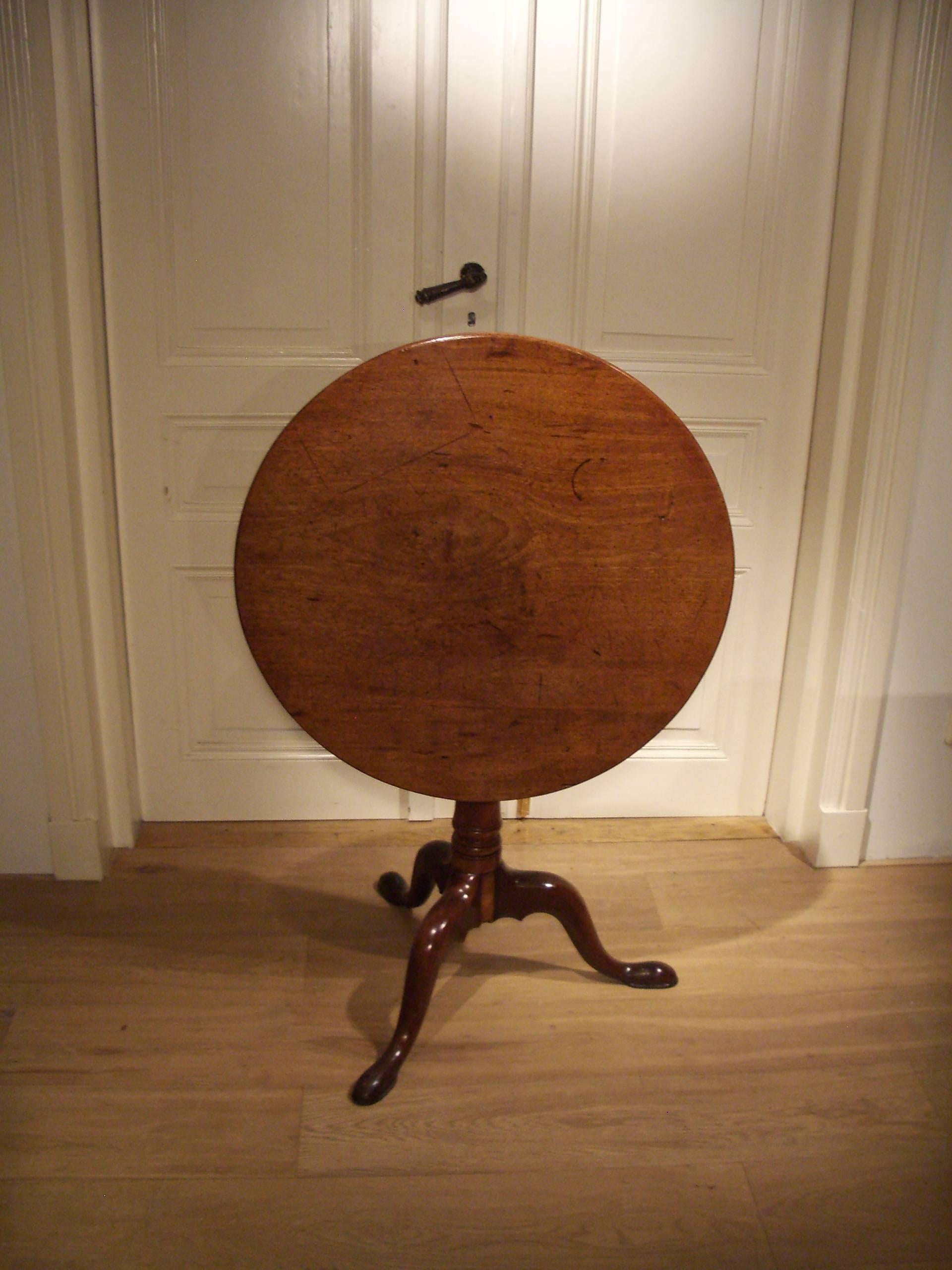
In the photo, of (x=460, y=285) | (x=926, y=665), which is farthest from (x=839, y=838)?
(x=460, y=285)

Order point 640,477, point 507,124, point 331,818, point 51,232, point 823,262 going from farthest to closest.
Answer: point 331,818 < point 823,262 < point 507,124 < point 51,232 < point 640,477

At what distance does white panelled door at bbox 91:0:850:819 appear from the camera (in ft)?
5.85

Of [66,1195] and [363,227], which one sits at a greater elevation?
[363,227]

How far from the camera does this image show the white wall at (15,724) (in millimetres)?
1797

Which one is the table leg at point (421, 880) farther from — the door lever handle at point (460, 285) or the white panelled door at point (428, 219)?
the door lever handle at point (460, 285)

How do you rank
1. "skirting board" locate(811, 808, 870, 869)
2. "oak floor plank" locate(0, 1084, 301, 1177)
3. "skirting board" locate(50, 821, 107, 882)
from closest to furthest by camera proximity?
"oak floor plank" locate(0, 1084, 301, 1177) → "skirting board" locate(50, 821, 107, 882) → "skirting board" locate(811, 808, 870, 869)

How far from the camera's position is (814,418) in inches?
79.6

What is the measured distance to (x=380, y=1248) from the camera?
1.18 metres

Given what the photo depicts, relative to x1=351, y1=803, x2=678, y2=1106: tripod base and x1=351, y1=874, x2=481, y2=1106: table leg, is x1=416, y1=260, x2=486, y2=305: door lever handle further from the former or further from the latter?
x1=351, y1=874, x2=481, y2=1106: table leg

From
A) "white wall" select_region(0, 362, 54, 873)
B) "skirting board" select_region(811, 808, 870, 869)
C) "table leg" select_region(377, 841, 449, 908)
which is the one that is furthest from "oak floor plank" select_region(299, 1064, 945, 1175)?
"white wall" select_region(0, 362, 54, 873)

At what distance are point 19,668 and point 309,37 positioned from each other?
4.52 feet

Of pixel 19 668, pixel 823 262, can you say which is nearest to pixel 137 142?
pixel 19 668

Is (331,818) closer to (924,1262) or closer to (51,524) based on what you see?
(51,524)

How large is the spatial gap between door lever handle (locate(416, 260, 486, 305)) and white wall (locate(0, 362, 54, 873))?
831mm
